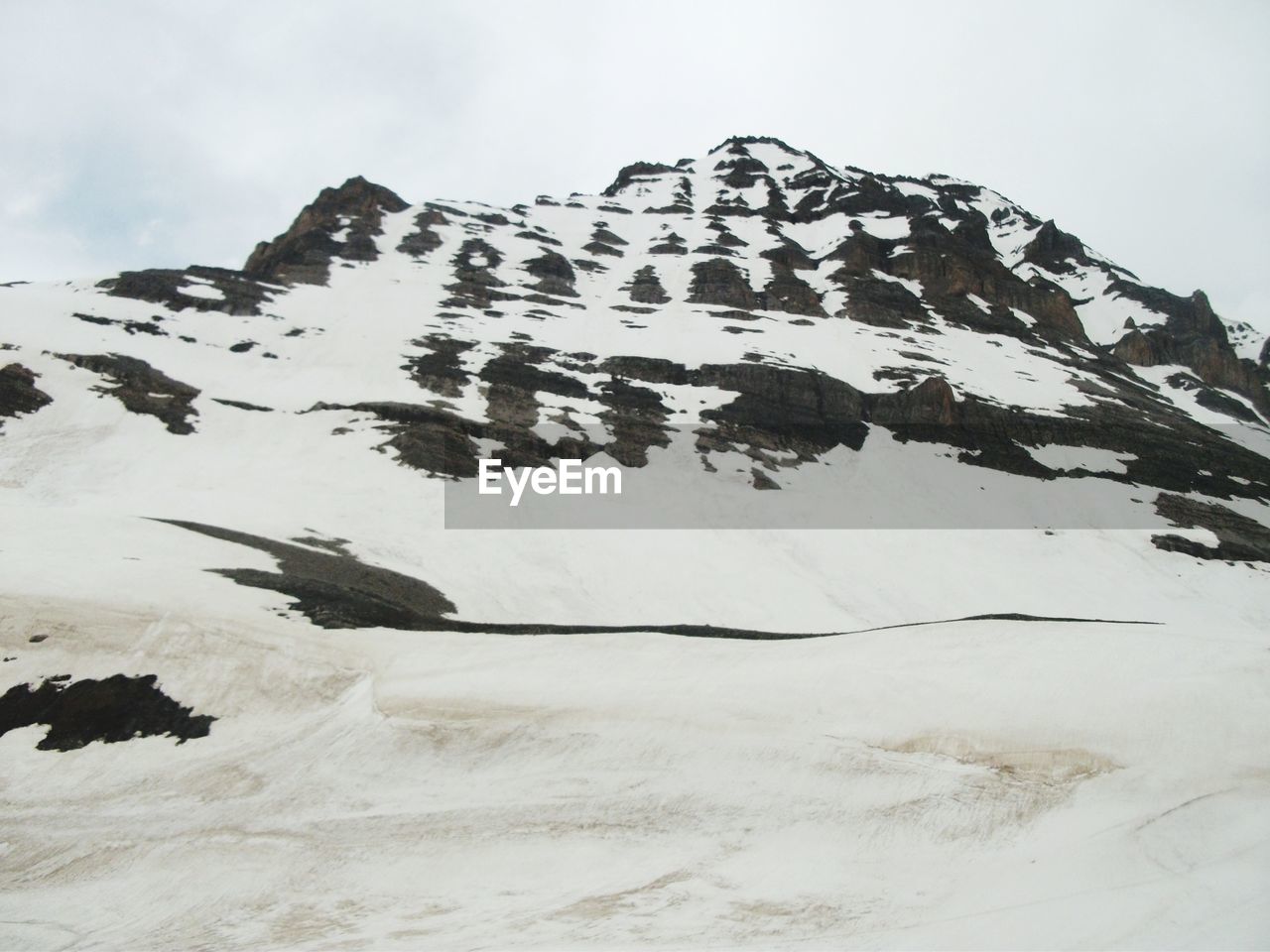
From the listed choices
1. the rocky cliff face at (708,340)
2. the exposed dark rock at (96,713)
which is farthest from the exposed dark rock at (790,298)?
the exposed dark rock at (96,713)

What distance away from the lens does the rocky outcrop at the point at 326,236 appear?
225 feet

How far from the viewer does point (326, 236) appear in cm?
7750

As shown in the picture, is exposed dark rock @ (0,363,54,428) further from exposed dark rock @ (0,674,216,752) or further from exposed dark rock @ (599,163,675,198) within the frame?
exposed dark rock @ (599,163,675,198)

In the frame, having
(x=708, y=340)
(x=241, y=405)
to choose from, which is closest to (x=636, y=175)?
(x=708, y=340)

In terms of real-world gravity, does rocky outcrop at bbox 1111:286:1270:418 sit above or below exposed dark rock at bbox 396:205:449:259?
below

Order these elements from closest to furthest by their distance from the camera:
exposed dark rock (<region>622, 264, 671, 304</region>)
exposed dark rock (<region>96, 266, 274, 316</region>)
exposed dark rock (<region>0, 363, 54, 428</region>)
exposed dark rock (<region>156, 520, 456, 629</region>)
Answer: exposed dark rock (<region>156, 520, 456, 629</region>) → exposed dark rock (<region>0, 363, 54, 428</region>) → exposed dark rock (<region>96, 266, 274, 316</region>) → exposed dark rock (<region>622, 264, 671, 304</region>)

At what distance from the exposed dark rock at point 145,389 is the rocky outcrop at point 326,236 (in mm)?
25002

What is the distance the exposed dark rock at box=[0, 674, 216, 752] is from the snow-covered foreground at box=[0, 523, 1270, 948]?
8.8 inches

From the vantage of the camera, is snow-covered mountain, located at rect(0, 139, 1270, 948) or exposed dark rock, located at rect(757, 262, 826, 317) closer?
snow-covered mountain, located at rect(0, 139, 1270, 948)

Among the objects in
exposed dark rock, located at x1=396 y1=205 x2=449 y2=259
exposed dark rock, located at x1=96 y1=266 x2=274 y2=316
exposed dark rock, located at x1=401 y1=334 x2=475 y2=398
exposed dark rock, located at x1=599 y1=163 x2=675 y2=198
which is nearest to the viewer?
exposed dark rock, located at x1=401 y1=334 x2=475 y2=398

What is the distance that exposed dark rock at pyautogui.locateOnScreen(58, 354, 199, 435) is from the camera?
126 feet

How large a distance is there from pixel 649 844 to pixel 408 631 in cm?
720

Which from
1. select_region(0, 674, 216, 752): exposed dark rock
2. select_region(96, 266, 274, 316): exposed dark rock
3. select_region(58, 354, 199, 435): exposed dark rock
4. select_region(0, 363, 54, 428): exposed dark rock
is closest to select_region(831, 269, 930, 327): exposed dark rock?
select_region(96, 266, 274, 316): exposed dark rock

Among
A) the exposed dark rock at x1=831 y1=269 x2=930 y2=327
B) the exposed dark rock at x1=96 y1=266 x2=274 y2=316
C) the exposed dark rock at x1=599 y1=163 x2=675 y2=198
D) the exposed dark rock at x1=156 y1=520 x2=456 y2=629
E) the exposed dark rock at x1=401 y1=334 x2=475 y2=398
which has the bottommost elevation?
the exposed dark rock at x1=156 y1=520 x2=456 y2=629
